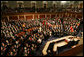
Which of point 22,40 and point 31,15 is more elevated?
point 31,15

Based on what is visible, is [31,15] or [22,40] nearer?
[22,40]

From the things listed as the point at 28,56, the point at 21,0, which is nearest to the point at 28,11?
the point at 21,0

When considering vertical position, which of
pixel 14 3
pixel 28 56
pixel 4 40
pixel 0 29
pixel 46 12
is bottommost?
pixel 28 56

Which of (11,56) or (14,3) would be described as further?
(14,3)

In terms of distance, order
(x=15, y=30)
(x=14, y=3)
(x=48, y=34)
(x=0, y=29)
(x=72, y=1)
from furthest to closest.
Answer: (x=72, y=1), (x=14, y=3), (x=48, y=34), (x=15, y=30), (x=0, y=29)

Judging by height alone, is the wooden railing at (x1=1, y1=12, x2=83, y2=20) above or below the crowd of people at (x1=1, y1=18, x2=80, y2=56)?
above

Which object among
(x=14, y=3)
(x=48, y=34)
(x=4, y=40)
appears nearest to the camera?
(x=4, y=40)

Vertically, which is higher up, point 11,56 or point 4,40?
point 4,40

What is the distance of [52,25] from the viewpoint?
9.68 metres

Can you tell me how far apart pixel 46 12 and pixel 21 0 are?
15.2 feet

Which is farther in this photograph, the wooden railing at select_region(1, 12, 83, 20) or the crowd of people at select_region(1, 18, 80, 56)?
the wooden railing at select_region(1, 12, 83, 20)

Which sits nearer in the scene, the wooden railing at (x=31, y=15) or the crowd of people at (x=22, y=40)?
the crowd of people at (x=22, y=40)

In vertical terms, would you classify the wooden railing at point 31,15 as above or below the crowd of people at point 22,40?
above

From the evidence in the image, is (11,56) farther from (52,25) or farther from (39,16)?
(39,16)
